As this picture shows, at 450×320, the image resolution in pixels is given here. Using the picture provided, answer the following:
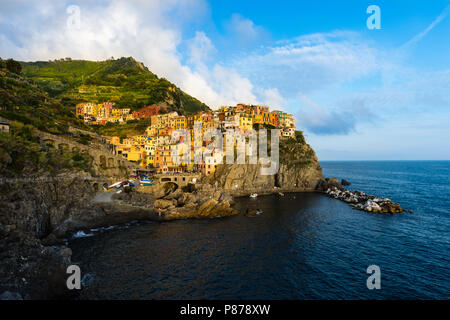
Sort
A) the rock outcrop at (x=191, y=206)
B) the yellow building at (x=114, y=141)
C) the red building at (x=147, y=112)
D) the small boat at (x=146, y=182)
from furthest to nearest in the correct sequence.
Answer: the red building at (x=147, y=112) < the yellow building at (x=114, y=141) < the small boat at (x=146, y=182) < the rock outcrop at (x=191, y=206)

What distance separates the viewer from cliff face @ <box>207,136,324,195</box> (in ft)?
243

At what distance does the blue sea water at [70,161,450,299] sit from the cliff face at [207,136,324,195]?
990 inches

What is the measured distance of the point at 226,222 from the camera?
46344mm

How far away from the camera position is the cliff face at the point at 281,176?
74000 millimetres

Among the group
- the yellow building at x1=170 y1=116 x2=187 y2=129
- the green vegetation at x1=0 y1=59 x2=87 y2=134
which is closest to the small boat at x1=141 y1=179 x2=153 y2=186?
the green vegetation at x1=0 y1=59 x2=87 y2=134

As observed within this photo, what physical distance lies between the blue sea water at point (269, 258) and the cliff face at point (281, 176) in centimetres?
2514

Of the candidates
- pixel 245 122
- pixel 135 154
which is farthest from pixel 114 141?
pixel 245 122

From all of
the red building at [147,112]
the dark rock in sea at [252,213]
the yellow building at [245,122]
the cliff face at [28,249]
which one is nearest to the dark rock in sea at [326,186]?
the yellow building at [245,122]

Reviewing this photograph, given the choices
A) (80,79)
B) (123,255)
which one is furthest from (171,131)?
(80,79)

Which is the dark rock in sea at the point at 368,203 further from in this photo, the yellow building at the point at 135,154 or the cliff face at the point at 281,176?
the yellow building at the point at 135,154

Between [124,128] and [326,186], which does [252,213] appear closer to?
[326,186]

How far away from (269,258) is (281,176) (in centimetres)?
5461

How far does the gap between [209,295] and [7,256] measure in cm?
2084

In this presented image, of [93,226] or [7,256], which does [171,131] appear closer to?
[93,226]
